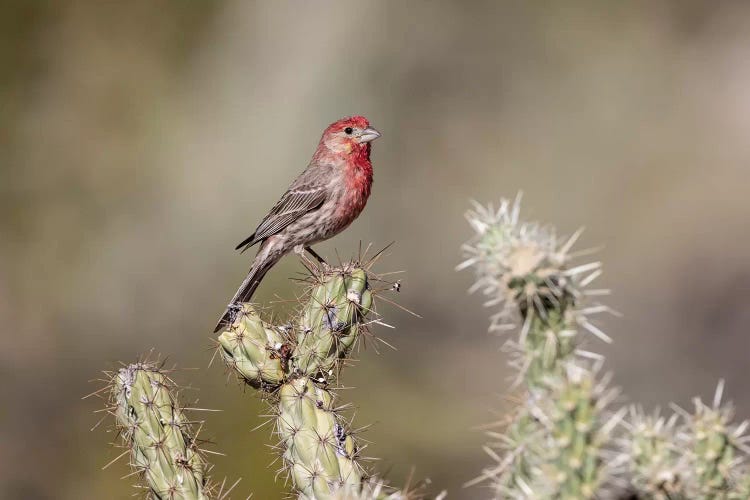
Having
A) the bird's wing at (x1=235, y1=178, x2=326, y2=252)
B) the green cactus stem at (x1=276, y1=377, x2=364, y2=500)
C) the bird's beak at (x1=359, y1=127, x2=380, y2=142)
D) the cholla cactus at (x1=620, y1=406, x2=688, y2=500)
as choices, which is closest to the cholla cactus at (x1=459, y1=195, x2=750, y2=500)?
the cholla cactus at (x1=620, y1=406, x2=688, y2=500)

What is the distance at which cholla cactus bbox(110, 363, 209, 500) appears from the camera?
13.0 feet

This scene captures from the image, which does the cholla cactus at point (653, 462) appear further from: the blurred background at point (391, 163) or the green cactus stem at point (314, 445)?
the blurred background at point (391, 163)

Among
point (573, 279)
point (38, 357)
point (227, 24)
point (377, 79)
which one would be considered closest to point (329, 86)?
point (377, 79)

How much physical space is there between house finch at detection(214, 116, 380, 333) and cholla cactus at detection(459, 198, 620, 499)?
369cm

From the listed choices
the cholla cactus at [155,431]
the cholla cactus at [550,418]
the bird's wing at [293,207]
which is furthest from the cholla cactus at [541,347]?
the bird's wing at [293,207]

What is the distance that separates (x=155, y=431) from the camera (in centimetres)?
400

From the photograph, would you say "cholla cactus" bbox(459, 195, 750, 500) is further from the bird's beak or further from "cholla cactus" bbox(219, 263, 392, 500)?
the bird's beak

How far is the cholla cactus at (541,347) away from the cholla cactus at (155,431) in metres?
1.37

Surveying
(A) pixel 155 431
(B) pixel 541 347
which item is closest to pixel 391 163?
(A) pixel 155 431

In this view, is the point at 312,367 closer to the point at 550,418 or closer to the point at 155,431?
the point at 155,431

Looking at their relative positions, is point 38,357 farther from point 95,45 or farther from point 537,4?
point 537,4

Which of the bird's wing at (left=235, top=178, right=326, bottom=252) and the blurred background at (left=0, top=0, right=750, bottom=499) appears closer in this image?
the bird's wing at (left=235, top=178, right=326, bottom=252)

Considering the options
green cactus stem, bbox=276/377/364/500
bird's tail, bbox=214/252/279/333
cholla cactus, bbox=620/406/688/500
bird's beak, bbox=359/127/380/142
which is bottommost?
cholla cactus, bbox=620/406/688/500

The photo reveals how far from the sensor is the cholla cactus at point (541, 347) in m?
2.71
